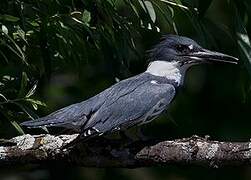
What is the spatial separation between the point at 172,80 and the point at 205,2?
0.43m

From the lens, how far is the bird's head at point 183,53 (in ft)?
9.52

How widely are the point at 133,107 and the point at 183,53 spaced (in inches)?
15.4

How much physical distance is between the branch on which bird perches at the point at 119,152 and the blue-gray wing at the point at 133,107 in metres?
0.09

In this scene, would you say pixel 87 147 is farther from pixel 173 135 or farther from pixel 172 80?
pixel 173 135

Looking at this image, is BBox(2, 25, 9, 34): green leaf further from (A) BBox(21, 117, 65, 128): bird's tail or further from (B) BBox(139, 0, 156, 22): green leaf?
(B) BBox(139, 0, 156, 22): green leaf

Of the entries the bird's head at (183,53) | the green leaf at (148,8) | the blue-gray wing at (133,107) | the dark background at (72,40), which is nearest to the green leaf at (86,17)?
Result: the dark background at (72,40)

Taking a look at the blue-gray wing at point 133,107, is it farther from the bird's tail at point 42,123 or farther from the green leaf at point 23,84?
the green leaf at point 23,84

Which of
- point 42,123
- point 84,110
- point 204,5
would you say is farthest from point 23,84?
point 204,5

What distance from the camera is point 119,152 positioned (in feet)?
7.88

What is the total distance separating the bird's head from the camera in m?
2.90

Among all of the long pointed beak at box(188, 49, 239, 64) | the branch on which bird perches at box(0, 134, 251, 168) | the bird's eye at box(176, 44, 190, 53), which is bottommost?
the branch on which bird perches at box(0, 134, 251, 168)

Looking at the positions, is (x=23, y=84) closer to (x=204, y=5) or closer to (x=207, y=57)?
(x=204, y=5)

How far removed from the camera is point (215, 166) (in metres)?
2.32

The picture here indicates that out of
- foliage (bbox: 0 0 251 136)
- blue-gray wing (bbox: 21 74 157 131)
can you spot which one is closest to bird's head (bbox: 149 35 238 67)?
foliage (bbox: 0 0 251 136)
